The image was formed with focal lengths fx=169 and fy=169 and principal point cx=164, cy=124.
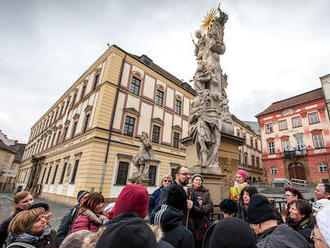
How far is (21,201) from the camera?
2721mm

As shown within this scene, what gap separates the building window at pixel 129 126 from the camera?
17.4m

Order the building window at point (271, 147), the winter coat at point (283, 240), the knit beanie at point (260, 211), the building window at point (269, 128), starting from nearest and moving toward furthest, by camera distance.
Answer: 1. the winter coat at point (283, 240)
2. the knit beanie at point (260, 211)
3. the building window at point (271, 147)
4. the building window at point (269, 128)

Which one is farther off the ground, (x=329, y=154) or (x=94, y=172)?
(x=329, y=154)

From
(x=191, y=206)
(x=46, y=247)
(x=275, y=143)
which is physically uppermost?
(x=275, y=143)

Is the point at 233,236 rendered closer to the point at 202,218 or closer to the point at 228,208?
the point at 228,208

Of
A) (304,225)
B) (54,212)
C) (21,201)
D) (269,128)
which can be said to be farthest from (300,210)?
(269,128)

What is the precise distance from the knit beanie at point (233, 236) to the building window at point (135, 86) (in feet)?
59.9

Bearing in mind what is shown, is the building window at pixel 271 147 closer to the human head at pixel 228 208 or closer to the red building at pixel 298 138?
the red building at pixel 298 138

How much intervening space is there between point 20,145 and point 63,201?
51575 mm

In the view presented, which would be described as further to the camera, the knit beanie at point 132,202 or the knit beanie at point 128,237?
the knit beanie at point 132,202

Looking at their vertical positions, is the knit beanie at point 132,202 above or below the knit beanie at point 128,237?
above

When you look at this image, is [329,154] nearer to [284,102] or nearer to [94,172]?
[284,102]

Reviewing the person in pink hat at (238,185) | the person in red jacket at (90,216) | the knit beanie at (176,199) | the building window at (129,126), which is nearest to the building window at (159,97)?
the building window at (129,126)

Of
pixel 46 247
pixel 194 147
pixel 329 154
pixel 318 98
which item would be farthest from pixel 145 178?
pixel 318 98
